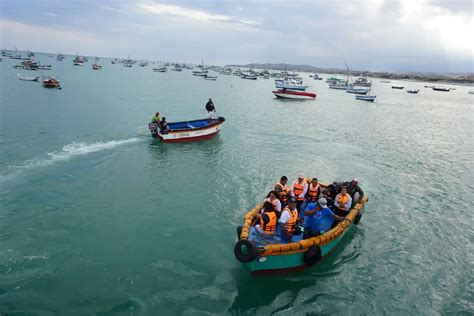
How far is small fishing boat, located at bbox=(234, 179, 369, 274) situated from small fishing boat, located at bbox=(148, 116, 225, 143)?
15.2m

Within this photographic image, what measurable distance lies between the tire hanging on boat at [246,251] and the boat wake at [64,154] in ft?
45.7

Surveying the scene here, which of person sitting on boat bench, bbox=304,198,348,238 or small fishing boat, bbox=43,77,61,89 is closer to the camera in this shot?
person sitting on boat bench, bbox=304,198,348,238

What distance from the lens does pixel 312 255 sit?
993 centimetres

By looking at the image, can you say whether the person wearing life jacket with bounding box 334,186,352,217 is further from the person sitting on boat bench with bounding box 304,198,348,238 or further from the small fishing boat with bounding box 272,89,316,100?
the small fishing boat with bounding box 272,89,316,100

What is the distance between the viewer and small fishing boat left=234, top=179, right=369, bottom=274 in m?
9.04

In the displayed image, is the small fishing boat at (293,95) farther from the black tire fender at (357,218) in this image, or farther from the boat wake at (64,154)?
the black tire fender at (357,218)

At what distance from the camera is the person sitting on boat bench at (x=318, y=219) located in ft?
34.8

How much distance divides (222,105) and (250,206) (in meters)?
37.2

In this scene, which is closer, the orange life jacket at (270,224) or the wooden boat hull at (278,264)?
the wooden boat hull at (278,264)

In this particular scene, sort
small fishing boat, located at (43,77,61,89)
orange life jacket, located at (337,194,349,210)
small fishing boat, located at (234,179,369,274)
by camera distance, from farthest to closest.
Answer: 1. small fishing boat, located at (43,77,61,89)
2. orange life jacket, located at (337,194,349,210)
3. small fishing boat, located at (234,179,369,274)

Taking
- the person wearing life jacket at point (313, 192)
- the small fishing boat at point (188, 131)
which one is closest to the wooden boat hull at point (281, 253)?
the person wearing life jacket at point (313, 192)

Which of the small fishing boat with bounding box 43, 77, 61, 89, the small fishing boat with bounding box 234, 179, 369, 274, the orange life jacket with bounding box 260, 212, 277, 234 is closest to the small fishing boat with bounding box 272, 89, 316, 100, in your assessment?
the small fishing boat with bounding box 43, 77, 61, 89

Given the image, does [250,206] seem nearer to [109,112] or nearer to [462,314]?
[462,314]

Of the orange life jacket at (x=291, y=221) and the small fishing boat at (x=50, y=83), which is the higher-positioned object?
the small fishing boat at (x=50, y=83)
